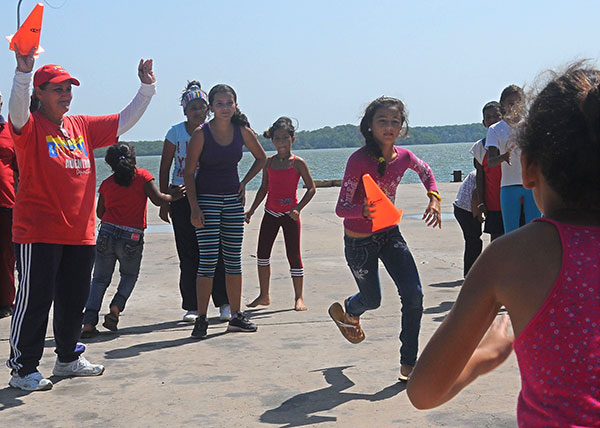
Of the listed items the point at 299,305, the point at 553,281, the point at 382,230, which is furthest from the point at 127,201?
the point at 553,281

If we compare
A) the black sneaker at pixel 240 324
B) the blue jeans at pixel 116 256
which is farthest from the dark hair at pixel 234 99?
the black sneaker at pixel 240 324

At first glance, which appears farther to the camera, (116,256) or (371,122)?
(116,256)

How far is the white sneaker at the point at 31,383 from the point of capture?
514 centimetres

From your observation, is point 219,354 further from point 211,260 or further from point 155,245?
point 155,245

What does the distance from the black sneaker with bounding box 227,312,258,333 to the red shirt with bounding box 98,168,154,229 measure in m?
1.19

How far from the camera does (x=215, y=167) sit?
681 centimetres

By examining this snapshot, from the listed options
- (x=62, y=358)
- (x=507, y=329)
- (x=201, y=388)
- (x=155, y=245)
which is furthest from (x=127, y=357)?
(x=155, y=245)

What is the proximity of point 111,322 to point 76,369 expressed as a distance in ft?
4.42

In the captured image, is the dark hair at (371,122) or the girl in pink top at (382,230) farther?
the dark hair at (371,122)

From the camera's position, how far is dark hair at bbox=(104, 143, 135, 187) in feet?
23.3

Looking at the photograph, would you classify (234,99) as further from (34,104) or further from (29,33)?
(29,33)

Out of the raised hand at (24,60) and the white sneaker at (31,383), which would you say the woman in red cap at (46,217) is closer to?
the white sneaker at (31,383)

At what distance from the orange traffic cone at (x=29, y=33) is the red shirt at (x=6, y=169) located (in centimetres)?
332

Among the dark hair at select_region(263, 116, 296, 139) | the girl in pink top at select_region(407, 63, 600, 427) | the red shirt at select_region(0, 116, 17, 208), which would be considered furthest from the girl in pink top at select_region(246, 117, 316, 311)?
the girl in pink top at select_region(407, 63, 600, 427)
